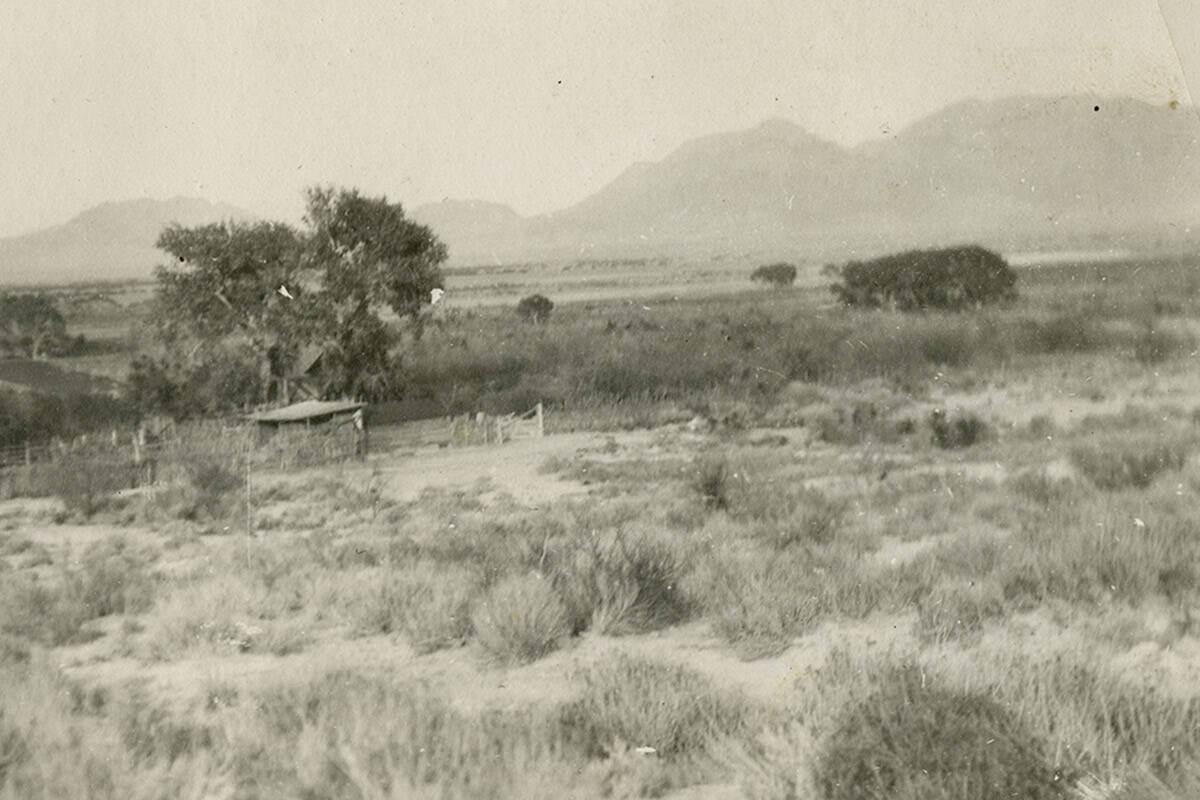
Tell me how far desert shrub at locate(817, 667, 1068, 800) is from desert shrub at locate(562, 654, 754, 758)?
357mm

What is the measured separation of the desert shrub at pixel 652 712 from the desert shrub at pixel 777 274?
5.29ft

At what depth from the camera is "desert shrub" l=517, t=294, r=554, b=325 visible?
395cm

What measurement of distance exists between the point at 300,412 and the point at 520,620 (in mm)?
1154

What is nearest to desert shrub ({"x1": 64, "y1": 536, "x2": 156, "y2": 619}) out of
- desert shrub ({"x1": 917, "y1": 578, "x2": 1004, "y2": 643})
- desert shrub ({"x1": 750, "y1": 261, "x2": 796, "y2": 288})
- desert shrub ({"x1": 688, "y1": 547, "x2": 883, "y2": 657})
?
desert shrub ({"x1": 688, "y1": 547, "x2": 883, "y2": 657})

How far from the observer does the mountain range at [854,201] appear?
3803mm

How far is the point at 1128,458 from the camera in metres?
3.97

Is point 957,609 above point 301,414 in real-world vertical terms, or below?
below

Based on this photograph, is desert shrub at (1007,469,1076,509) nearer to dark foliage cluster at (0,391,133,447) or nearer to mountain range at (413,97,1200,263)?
mountain range at (413,97,1200,263)

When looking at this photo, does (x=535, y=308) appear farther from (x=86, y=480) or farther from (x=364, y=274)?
(x=86, y=480)

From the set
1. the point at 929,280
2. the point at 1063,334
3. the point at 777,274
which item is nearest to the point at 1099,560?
the point at 1063,334

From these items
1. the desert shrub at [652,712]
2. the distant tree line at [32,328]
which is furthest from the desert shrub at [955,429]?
the distant tree line at [32,328]

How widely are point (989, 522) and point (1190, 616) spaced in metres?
0.77

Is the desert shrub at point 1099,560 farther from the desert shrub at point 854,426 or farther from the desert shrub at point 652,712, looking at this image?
the desert shrub at point 652,712

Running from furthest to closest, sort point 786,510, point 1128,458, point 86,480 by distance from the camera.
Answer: point 1128,458, point 786,510, point 86,480
